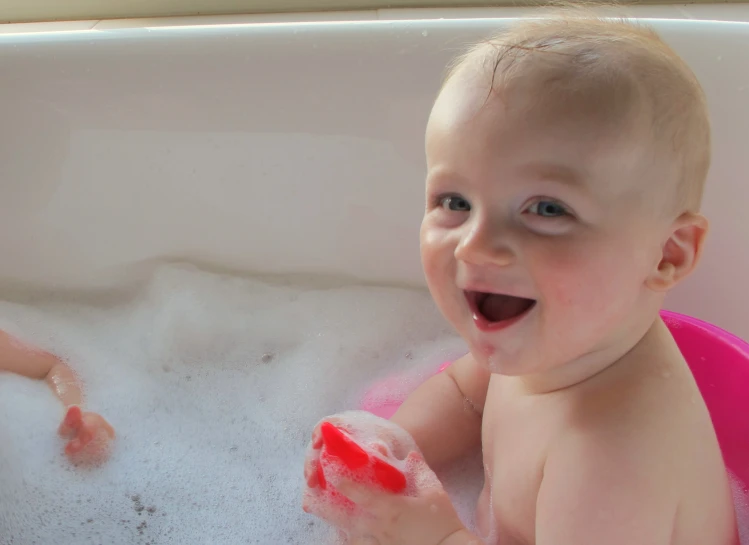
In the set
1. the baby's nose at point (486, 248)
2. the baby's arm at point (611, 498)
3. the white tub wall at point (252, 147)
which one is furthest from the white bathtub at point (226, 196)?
the baby's nose at point (486, 248)

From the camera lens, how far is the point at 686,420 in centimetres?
63

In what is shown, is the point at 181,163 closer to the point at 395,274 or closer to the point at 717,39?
the point at 395,274

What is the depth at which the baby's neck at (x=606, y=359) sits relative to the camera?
64cm

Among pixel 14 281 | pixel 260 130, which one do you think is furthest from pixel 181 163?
pixel 14 281

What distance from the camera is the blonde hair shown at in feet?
1.73

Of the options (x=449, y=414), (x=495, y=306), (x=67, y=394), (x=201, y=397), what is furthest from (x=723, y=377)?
(x=67, y=394)

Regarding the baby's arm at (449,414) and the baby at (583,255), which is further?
the baby's arm at (449,414)

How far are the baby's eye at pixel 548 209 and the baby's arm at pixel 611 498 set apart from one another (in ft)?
0.61

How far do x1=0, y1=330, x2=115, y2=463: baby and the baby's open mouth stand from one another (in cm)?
57

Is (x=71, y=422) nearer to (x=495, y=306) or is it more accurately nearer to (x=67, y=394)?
(x=67, y=394)

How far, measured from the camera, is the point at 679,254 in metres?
0.59

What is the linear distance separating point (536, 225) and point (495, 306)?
0.09 meters

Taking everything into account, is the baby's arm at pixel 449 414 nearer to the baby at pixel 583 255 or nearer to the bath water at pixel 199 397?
the bath water at pixel 199 397

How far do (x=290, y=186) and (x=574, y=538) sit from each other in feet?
2.30
